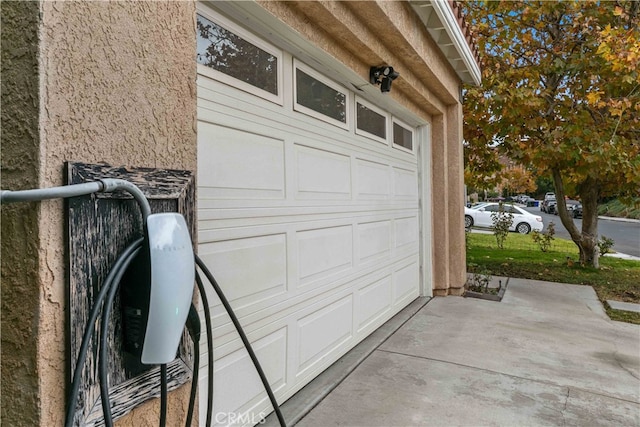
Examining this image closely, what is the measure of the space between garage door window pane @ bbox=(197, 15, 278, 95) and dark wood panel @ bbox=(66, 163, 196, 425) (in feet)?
3.50

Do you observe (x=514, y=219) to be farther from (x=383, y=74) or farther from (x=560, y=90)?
(x=383, y=74)

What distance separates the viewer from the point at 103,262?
1.02 m

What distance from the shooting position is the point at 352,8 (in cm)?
265

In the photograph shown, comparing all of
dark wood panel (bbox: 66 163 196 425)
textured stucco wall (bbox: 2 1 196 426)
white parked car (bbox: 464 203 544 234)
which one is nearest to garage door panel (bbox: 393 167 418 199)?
textured stucco wall (bbox: 2 1 196 426)

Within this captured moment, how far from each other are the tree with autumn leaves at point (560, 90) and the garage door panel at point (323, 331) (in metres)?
4.50

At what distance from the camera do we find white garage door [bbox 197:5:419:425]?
2010 millimetres

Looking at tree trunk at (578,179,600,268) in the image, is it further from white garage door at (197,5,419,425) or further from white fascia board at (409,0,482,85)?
white garage door at (197,5,419,425)

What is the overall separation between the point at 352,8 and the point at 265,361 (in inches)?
97.8

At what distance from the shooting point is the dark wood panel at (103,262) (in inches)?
37.4

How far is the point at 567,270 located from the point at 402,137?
5.27m

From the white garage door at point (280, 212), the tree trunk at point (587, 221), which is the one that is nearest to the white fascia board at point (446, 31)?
the white garage door at point (280, 212)

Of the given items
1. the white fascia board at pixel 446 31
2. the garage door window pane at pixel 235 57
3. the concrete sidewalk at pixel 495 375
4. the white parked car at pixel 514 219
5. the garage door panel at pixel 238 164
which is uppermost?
the white fascia board at pixel 446 31

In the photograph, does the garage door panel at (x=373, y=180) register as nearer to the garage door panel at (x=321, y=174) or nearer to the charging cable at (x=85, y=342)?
the garage door panel at (x=321, y=174)

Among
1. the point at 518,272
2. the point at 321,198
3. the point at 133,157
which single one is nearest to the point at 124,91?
the point at 133,157
